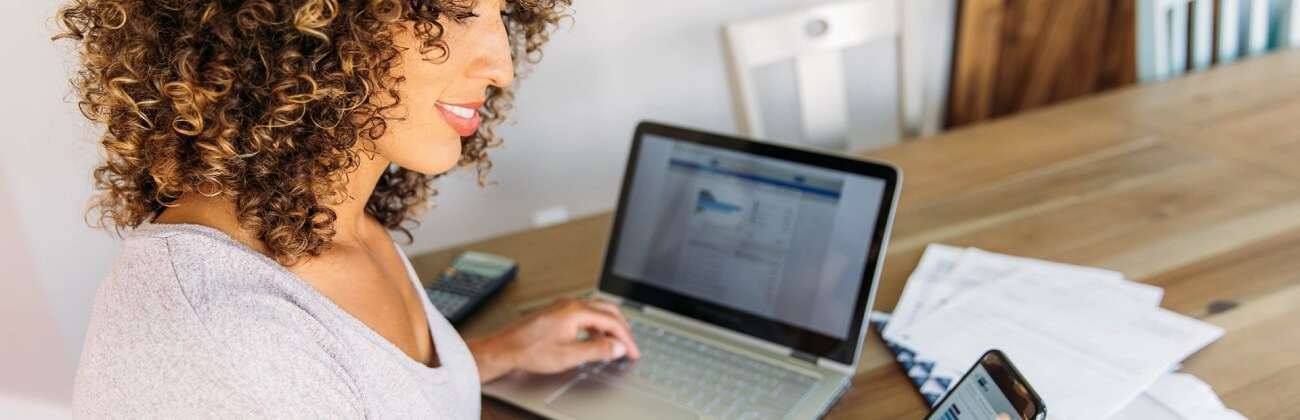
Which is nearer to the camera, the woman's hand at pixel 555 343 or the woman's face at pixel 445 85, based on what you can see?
the woman's face at pixel 445 85

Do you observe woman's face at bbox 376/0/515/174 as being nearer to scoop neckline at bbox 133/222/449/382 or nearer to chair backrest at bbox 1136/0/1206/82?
scoop neckline at bbox 133/222/449/382

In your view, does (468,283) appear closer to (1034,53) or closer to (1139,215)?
(1139,215)

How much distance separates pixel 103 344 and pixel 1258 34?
1.92 m

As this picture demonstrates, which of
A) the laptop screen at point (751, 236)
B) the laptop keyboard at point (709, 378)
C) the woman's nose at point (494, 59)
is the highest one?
the woman's nose at point (494, 59)

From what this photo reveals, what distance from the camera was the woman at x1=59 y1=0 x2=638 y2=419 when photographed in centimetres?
82

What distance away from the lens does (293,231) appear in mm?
907

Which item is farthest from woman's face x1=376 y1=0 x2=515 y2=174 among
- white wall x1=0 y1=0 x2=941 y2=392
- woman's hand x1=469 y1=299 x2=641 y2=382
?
white wall x1=0 y1=0 x2=941 y2=392

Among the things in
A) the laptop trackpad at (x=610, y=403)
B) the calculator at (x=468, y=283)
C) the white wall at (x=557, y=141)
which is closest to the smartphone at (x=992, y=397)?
the laptop trackpad at (x=610, y=403)

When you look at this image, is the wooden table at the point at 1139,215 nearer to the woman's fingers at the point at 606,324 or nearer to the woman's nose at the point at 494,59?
the woman's fingers at the point at 606,324

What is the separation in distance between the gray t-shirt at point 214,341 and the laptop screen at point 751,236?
1.51 ft

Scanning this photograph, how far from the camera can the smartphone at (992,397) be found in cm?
93

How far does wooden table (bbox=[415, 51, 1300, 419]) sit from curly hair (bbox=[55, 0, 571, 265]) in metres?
0.41

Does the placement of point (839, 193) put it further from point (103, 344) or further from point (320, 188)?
point (103, 344)

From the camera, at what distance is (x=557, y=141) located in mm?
2076
